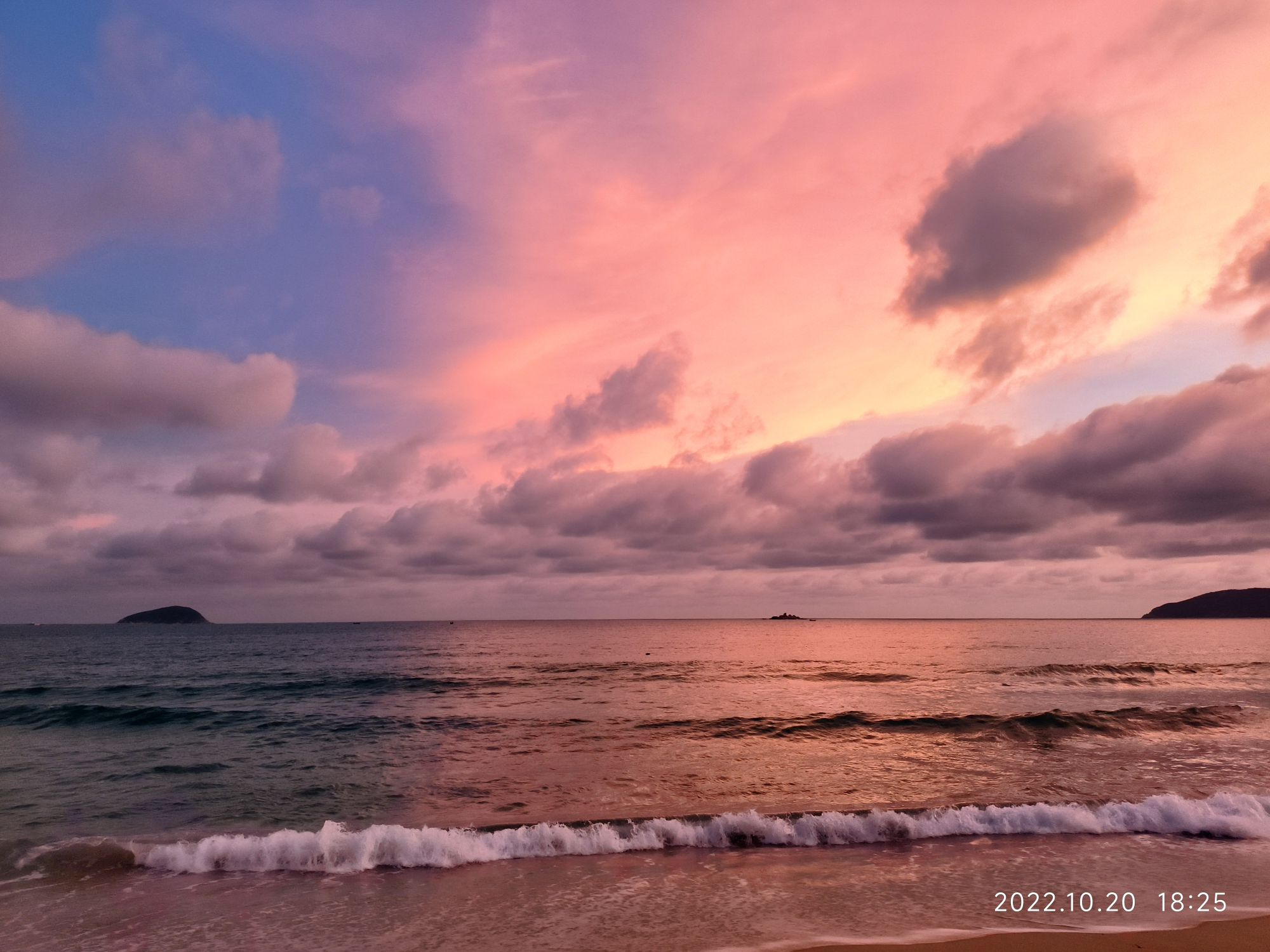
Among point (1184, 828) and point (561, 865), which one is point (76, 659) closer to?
point (561, 865)

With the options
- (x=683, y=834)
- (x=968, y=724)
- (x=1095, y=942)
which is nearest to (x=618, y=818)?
(x=683, y=834)

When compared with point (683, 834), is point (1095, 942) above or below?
above

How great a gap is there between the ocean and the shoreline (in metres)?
0.39

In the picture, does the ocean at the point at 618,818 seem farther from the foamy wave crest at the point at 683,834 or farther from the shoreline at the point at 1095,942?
the shoreline at the point at 1095,942

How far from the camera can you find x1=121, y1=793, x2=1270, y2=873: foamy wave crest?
48.5 feet

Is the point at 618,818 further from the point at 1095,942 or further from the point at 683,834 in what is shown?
the point at 1095,942

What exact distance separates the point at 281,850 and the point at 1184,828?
21307 millimetres

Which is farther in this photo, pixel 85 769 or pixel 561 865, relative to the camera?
pixel 85 769

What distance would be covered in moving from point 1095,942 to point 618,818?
10579 mm

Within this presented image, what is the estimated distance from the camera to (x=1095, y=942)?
32.0 feet

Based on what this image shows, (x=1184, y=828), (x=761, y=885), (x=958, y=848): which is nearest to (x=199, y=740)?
(x=761, y=885)

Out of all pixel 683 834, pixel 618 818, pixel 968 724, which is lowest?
pixel 968 724

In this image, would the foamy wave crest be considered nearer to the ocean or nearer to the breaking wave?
the ocean

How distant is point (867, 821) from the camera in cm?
1609
